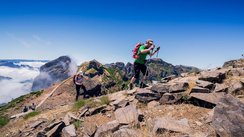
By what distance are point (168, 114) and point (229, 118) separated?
3304mm

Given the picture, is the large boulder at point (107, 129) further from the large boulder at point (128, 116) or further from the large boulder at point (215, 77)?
the large boulder at point (215, 77)

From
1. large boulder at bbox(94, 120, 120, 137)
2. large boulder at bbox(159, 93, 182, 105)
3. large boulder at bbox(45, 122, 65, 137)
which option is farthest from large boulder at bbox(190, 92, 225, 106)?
large boulder at bbox(45, 122, 65, 137)

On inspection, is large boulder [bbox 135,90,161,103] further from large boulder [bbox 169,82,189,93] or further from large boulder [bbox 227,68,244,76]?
large boulder [bbox 227,68,244,76]

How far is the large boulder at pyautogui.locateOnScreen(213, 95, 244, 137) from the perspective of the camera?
5.75m

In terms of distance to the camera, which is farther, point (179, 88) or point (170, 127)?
point (179, 88)

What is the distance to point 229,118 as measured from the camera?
6.08 meters

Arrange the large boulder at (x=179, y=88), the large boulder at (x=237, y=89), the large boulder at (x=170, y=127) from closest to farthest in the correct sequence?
1. the large boulder at (x=170, y=127)
2. the large boulder at (x=237, y=89)
3. the large boulder at (x=179, y=88)

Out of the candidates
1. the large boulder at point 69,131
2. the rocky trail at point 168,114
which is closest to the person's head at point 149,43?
the rocky trail at point 168,114

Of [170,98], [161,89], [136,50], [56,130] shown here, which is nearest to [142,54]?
[136,50]

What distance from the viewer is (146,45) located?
1385cm

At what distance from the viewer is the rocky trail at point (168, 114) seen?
6470 millimetres

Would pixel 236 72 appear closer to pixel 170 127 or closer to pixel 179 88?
pixel 179 88

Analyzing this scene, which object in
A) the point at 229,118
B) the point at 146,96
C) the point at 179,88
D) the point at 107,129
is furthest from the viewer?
the point at 146,96

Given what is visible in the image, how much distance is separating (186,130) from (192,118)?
1.44 meters
